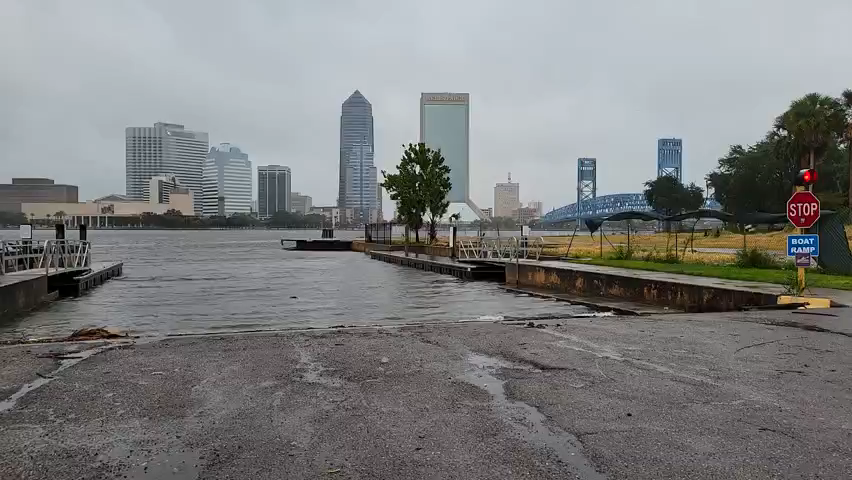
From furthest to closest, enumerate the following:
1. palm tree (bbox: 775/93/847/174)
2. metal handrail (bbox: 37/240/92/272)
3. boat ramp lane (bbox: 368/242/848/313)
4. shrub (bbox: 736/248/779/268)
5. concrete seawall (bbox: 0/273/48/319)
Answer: palm tree (bbox: 775/93/847/174) → metal handrail (bbox: 37/240/92/272) → shrub (bbox: 736/248/779/268) → concrete seawall (bbox: 0/273/48/319) → boat ramp lane (bbox: 368/242/848/313)

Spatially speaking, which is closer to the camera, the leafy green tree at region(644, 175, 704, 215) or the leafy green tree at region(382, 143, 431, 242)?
the leafy green tree at region(382, 143, 431, 242)

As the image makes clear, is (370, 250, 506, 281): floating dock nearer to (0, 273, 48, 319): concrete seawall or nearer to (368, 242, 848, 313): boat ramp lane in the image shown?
(368, 242, 848, 313): boat ramp lane

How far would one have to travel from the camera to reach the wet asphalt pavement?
4.29 m

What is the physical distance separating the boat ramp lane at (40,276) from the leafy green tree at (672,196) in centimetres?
10125

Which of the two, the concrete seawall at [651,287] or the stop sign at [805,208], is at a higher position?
the stop sign at [805,208]

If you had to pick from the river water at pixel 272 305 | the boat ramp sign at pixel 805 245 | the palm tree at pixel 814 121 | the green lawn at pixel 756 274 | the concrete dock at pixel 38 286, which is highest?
the palm tree at pixel 814 121

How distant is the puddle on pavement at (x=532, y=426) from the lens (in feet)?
14.1

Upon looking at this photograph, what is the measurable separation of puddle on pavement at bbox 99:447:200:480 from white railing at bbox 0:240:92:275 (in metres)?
16.6

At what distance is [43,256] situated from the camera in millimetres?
22375

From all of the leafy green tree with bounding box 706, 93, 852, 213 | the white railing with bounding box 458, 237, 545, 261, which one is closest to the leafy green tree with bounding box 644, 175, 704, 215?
the leafy green tree with bounding box 706, 93, 852, 213

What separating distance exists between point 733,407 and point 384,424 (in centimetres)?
317

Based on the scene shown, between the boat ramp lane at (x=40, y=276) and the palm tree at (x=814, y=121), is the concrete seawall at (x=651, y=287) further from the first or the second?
the palm tree at (x=814, y=121)

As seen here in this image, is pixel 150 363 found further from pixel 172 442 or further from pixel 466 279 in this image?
pixel 466 279

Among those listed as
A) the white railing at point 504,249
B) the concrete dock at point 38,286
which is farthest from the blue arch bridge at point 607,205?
the concrete dock at point 38,286
